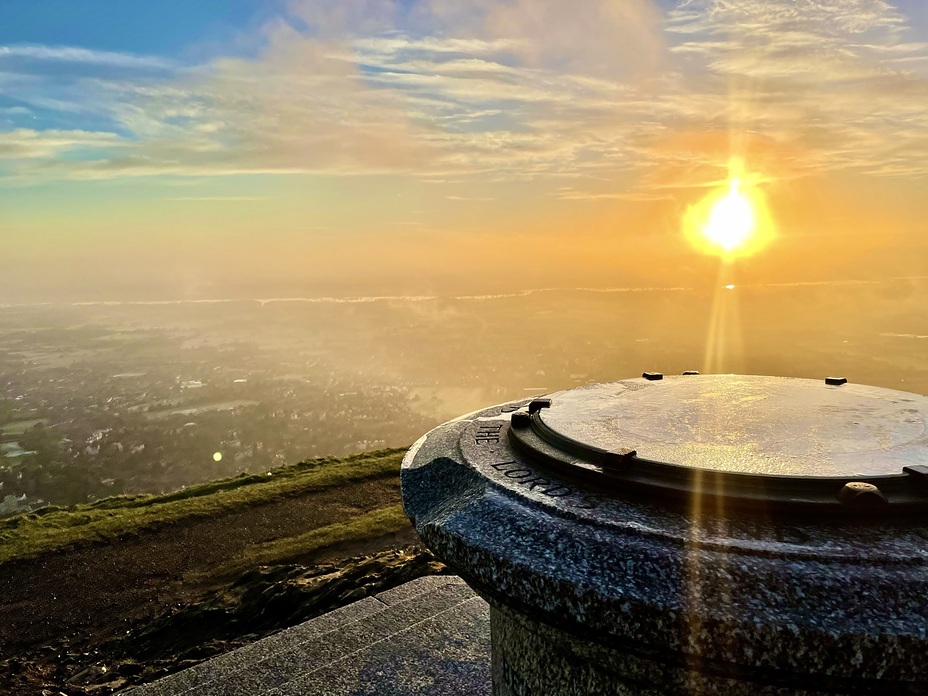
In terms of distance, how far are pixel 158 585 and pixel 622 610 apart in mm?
6697

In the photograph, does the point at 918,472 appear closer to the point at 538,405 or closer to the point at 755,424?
the point at 755,424

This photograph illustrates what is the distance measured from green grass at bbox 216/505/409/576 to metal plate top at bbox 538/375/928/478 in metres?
4.74

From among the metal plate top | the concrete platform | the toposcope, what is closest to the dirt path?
the concrete platform

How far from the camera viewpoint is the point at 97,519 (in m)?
8.98

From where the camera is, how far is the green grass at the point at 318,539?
24.8 ft

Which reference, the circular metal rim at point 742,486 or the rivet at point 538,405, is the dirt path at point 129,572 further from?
the circular metal rim at point 742,486

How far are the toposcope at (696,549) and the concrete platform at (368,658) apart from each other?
1.55 m

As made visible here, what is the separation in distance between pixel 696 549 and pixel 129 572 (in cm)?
735

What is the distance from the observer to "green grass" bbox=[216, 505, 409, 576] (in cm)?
756

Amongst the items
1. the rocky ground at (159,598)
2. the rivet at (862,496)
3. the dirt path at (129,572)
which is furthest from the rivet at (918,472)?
the dirt path at (129,572)

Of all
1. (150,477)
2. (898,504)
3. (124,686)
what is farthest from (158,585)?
(150,477)

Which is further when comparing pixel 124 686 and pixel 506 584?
pixel 124 686

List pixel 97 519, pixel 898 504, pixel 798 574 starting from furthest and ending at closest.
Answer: pixel 97 519, pixel 898 504, pixel 798 574

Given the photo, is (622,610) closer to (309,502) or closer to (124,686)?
(124,686)
